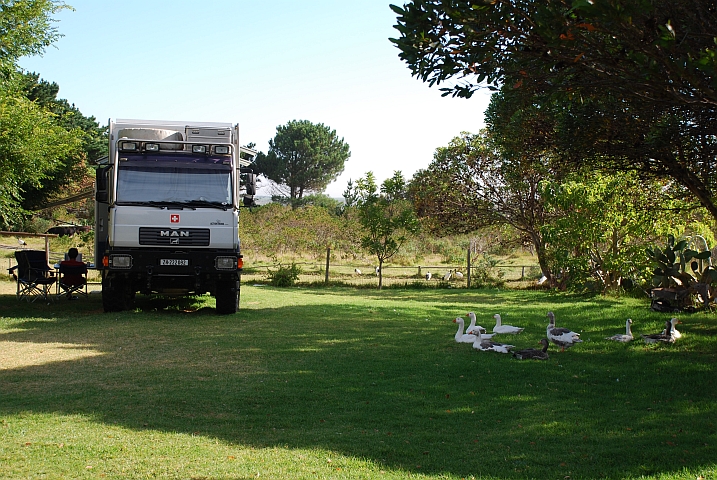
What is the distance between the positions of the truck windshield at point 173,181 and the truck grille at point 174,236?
57 cm

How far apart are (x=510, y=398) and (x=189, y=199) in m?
8.50

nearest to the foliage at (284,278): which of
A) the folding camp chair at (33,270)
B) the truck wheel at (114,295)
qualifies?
the folding camp chair at (33,270)

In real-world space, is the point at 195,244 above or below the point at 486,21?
below

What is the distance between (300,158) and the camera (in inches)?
2704

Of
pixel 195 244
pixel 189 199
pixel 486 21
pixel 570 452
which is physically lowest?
pixel 570 452

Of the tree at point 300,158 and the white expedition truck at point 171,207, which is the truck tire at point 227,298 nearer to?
the white expedition truck at point 171,207

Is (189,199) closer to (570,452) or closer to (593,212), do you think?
(570,452)

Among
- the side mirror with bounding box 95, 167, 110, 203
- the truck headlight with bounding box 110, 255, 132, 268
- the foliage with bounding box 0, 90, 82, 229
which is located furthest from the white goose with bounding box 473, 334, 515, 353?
the foliage with bounding box 0, 90, 82, 229

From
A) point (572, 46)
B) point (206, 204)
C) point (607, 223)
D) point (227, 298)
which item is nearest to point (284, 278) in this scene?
point (227, 298)

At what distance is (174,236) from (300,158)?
55819 millimetres

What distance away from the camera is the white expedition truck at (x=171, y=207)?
13445mm

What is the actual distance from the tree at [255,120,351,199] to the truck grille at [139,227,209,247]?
179ft

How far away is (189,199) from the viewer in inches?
540

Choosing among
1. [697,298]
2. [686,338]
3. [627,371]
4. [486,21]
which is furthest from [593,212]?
[486,21]
